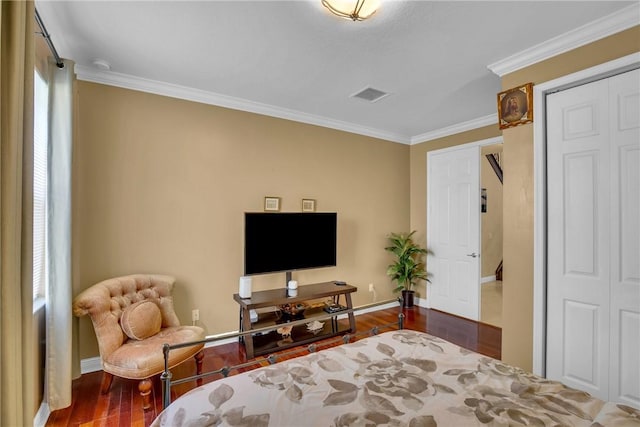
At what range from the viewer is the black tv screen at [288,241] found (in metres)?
3.29

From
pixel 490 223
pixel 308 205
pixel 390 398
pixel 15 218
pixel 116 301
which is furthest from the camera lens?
pixel 490 223

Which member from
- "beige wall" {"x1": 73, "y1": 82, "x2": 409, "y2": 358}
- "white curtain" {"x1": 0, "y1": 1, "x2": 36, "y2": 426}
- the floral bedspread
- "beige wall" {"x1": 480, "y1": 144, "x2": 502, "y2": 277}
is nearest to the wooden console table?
"beige wall" {"x1": 73, "y1": 82, "x2": 409, "y2": 358}

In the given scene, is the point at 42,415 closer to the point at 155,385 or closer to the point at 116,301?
the point at 155,385

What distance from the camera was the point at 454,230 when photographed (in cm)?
447

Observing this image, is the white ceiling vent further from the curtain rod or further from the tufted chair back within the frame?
the tufted chair back

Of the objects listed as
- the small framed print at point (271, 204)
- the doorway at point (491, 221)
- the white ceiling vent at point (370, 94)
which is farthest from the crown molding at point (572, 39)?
the doorway at point (491, 221)

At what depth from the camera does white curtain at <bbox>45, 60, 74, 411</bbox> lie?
6.78 ft

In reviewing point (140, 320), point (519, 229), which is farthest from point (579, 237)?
point (140, 320)

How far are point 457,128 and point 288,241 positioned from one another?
9.75ft

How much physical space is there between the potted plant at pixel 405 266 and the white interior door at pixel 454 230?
0.20m

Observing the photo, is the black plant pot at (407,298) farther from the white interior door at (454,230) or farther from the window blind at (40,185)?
the window blind at (40,185)

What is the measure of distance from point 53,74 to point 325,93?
89.6 inches

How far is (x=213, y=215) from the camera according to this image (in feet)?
10.9

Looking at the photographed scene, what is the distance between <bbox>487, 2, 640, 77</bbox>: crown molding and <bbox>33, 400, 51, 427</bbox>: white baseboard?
4282 mm
